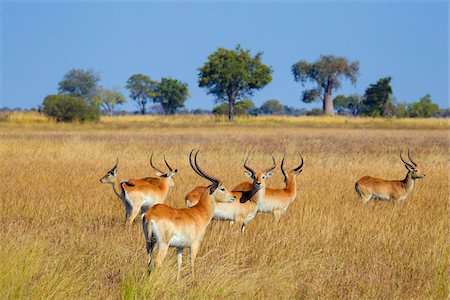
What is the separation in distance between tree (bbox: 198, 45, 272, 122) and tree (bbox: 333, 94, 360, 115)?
4520 cm

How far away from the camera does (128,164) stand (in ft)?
51.9

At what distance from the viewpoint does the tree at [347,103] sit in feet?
355

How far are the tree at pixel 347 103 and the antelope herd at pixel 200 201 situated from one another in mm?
94774

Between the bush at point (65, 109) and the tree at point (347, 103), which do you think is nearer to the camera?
the bush at point (65, 109)

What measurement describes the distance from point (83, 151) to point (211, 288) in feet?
46.7

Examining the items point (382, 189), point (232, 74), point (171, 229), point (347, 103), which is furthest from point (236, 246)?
point (347, 103)

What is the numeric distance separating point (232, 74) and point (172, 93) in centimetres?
3421

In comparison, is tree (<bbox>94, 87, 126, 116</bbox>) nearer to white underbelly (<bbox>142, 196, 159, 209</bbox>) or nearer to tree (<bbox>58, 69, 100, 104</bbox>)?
tree (<bbox>58, 69, 100, 104</bbox>)

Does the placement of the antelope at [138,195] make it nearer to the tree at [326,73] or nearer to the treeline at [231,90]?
the treeline at [231,90]

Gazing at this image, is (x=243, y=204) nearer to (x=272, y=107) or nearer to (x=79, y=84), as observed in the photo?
(x=79, y=84)

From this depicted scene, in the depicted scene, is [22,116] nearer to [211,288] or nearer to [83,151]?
[83,151]

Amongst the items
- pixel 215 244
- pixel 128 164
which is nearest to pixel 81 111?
pixel 128 164

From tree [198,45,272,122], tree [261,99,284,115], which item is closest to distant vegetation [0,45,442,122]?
tree [198,45,272,122]

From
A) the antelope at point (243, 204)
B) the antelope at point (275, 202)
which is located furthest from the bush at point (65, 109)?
the antelope at point (243, 204)
